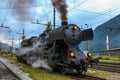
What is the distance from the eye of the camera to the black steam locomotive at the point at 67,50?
17.5 meters

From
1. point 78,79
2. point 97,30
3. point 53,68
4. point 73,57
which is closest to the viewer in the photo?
point 78,79

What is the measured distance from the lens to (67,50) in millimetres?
18297

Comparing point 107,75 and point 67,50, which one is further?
point 107,75

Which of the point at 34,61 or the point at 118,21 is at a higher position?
the point at 118,21

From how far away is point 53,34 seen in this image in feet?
64.0

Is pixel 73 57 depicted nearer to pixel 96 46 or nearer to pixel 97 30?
pixel 96 46

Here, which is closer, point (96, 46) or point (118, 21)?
point (96, 46)

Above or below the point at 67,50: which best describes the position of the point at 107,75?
below

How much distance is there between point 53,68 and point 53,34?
2.41m

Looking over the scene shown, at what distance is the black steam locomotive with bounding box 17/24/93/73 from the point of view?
1753 centimetres

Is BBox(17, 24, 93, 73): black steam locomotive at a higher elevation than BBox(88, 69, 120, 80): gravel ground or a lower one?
higher

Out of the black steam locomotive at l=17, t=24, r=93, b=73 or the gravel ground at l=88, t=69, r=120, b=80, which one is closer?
the gravel ground at l=88, t=69, r=120, b=80

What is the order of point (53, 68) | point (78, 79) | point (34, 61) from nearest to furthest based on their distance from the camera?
point (78, 79)
point (53, 68)
point (34, 61)

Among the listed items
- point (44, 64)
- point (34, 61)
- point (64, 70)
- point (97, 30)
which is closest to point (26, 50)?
point (34, 61)
